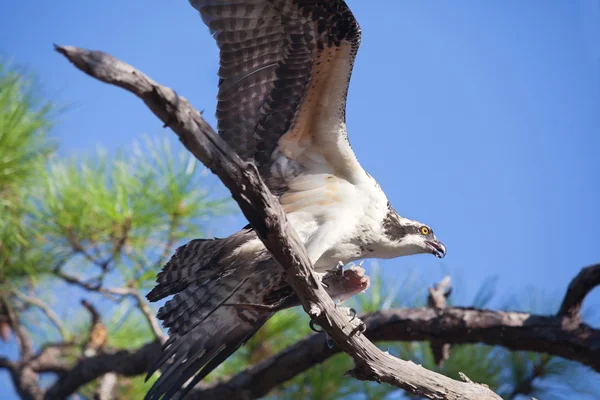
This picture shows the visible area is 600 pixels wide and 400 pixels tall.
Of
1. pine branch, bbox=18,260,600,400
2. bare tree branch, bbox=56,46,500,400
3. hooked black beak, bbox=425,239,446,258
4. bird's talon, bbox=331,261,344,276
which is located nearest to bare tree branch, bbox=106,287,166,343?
pine branch, bbox=18,260,600,400

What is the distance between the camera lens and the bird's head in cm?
456

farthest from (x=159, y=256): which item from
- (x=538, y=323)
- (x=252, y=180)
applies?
(x=252, y=180)

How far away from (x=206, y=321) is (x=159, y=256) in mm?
1825

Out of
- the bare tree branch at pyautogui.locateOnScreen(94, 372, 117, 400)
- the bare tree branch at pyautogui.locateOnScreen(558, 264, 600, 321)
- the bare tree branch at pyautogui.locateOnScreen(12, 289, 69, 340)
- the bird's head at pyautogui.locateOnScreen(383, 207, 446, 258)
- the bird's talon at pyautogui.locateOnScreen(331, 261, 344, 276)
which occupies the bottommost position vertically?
Answer: the bare tree branch at pyautogui.locateOnScreen(558, 264, 600, 321)

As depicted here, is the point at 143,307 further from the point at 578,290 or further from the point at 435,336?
the point at 578,290

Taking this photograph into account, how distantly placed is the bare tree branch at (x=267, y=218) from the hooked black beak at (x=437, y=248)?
122 cm

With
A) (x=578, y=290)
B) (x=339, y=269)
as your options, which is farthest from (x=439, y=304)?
(x=339, y=269)

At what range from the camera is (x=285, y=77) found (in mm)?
4348

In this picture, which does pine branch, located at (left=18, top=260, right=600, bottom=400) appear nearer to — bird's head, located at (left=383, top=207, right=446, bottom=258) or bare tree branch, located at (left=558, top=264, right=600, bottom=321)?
bare tree branch, located at (left=558, top=264, right=600, bottom=321)

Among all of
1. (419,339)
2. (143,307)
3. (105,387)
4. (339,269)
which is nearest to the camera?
(339,269)

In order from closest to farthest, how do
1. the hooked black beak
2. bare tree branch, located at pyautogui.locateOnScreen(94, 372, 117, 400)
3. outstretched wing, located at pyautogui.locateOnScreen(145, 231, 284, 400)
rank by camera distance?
outstretched wing, located at pyautogui.locateOnScreen(145, 231, 284, 400) → the hooked black beak → bare tree branch, located at pyautogui.locateOnScreen(94, 372, 117, 400)

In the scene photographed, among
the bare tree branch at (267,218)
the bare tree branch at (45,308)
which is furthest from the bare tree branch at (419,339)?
the bare tree branch at (267,218)

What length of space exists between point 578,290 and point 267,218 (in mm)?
3162

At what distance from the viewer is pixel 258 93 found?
4418 mm
